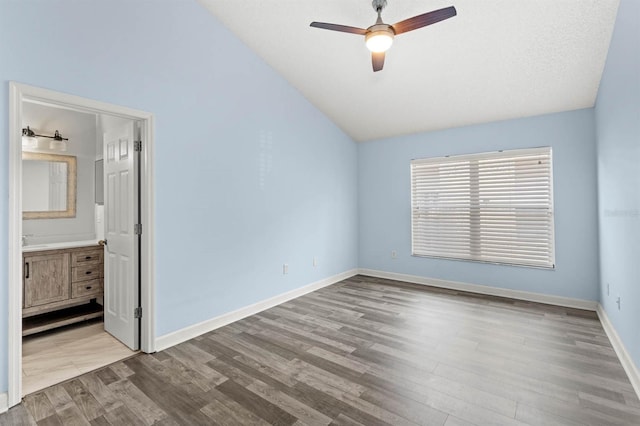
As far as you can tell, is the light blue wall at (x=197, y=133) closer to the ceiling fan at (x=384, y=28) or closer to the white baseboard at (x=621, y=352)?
the ceiling fan at (x=384, y=28)

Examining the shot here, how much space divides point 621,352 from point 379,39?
3.27 m

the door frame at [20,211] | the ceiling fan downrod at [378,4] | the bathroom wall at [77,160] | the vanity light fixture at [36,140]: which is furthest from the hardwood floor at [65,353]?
the ceiling fan downrod at [378,4]

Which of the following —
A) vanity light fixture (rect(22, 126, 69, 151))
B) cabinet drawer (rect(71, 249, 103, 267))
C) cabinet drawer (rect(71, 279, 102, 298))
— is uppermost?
vanity light fixture (rect(22, 126, 69, 151))

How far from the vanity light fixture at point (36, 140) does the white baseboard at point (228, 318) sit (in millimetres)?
3026

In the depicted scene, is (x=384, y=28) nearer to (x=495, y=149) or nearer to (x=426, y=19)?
(x=426, y=19)

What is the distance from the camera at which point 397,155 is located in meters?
5.27

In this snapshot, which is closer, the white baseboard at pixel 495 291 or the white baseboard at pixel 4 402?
the white baseboard at pixel 4 402

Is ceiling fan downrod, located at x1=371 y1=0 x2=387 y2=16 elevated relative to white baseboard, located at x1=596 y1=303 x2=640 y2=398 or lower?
elevated

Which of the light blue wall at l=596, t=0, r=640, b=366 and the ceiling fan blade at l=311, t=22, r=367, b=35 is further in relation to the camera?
the ceiling fan blade at l=311, t=22, r=367, b=35

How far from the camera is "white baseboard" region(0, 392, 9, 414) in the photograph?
78.1 inches

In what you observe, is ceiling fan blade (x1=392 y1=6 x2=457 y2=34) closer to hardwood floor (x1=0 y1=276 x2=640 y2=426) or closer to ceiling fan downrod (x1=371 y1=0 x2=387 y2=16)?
ceiling fan downrod (x1=371 y1=0 x2=387 y2=16)

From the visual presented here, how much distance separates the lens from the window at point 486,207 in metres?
4.07

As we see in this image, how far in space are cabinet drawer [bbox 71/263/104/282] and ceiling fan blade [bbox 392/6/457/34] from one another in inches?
165

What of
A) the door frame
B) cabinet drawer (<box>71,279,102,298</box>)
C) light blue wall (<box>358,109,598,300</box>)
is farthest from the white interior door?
light blue wall (<box>358,109,598,300</box>)
